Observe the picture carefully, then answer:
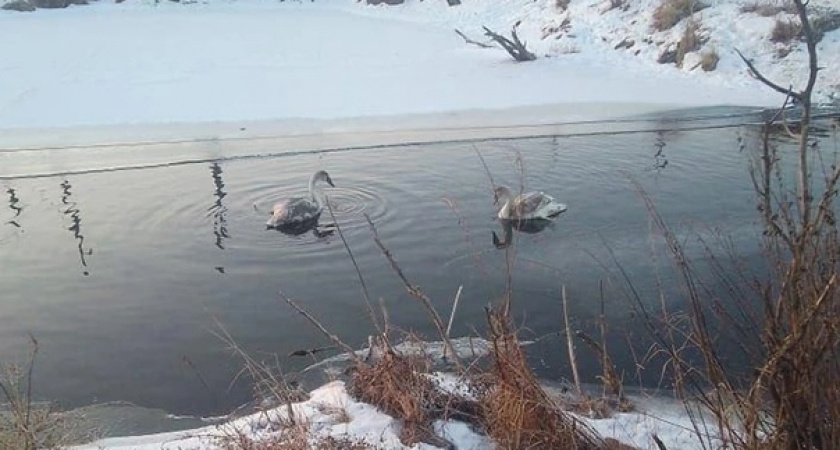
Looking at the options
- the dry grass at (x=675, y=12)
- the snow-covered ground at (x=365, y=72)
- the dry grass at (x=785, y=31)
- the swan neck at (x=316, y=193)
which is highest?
the dry grass at (x=675, y=12)

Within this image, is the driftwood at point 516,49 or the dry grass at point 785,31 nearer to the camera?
the dry grass at point 785,31

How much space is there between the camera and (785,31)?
55.0ft

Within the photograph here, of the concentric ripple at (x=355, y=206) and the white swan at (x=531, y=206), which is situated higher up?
the white swan at (x=531, y=206)

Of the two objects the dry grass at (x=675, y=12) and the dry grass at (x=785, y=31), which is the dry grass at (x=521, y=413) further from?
the dry grass at (x=675, y=12)

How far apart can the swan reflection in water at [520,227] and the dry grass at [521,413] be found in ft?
11.1

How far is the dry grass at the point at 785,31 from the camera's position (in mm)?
16609

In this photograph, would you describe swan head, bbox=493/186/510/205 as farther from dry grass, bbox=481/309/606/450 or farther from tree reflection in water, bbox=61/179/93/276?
tree reflection in water, bbox=61/179/93/276

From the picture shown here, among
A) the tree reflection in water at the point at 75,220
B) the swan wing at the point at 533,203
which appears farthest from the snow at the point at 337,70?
the swan wing at the point at 533,203

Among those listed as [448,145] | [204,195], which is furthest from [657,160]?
[204,195]

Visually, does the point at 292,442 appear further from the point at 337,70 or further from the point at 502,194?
the point at 337,70

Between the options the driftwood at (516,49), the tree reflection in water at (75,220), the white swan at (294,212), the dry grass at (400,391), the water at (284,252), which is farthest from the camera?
the driftwood at (516,49)

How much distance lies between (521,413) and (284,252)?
4122 millimetres

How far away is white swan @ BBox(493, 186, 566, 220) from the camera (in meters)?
8.09

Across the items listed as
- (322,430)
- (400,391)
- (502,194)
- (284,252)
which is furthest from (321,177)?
(322,430)
